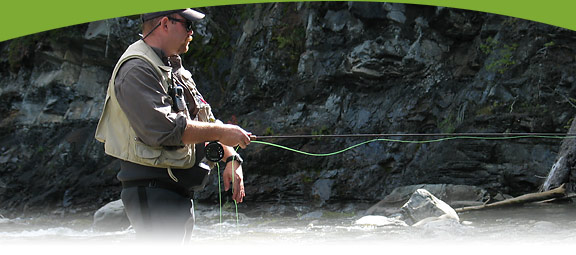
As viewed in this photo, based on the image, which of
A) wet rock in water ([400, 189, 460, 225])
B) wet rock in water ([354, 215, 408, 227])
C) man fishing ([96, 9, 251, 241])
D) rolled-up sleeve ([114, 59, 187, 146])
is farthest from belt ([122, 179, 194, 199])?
wet rock in water ([354, 215, 408, 227])

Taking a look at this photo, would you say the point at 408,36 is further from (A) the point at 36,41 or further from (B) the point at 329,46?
(A) the point at 36,41

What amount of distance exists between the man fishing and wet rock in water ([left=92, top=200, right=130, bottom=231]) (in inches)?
244

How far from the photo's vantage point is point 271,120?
11000 mm

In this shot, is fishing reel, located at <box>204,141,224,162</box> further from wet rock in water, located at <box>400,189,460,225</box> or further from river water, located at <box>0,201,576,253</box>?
wet rock in water, located at <box>400,189,460,225</box>

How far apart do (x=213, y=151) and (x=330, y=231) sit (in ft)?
14.6

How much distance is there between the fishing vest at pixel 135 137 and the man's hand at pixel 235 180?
0.33 metres

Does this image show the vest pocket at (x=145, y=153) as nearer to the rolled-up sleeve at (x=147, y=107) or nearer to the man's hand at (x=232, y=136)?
the rolled-up sleeve at (x=147, y=107)

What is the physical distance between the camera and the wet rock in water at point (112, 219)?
849cm

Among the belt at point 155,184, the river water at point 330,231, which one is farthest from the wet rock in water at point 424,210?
the belt at point 155,184

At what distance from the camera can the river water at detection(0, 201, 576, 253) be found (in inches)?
206

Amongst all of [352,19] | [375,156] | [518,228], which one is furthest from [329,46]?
[518,228]

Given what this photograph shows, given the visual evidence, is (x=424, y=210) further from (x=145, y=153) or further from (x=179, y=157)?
(x=145, y=153)

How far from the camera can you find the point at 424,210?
6.62 meters

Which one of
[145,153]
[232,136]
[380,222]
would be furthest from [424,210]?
[145,153]
